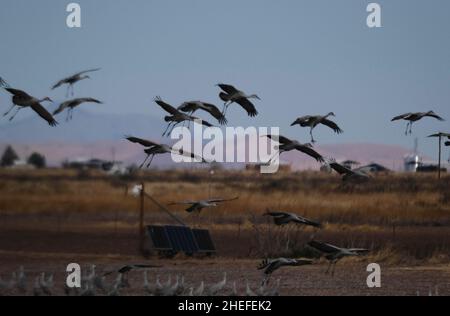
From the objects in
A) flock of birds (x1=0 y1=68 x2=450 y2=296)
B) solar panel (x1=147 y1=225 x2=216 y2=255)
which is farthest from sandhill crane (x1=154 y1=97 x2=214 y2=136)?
solar panel (x1=147 y1=225 x2=216 y2=255)

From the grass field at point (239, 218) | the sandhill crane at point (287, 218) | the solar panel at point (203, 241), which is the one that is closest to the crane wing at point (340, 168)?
the sandhill crane at point (287, 218)

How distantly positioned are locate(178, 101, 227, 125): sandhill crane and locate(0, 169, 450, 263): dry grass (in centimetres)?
1158

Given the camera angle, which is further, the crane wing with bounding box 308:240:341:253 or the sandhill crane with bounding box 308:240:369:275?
the crane wing with bounding box 308:240:341:253

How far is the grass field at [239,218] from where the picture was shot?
40281mm

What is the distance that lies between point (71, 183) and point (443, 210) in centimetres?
1604

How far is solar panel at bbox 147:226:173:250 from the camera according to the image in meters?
38.9

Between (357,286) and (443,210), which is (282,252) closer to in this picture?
(357,286)

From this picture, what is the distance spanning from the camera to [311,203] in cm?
5531

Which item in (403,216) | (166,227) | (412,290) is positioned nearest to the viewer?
(412,290)

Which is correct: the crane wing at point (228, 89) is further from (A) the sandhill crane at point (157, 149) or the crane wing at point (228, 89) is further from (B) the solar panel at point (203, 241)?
(B) the solar panel at point (203, 241)

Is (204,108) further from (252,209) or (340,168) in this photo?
(252,209)

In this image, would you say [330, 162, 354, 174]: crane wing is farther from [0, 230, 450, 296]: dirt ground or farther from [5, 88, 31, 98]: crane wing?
[5, 88, 31, 98]: crane wing

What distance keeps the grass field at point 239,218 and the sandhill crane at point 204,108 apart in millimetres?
7104
